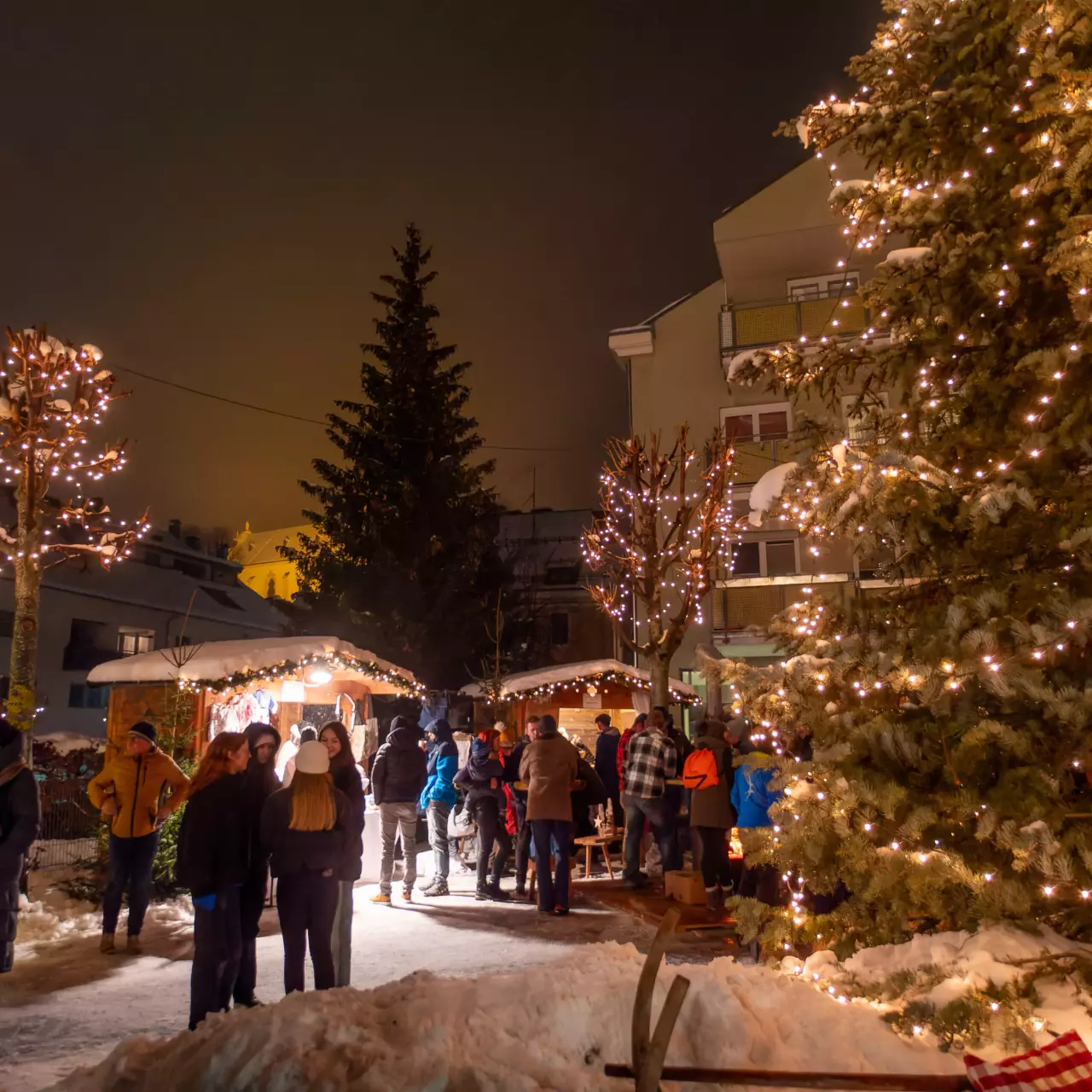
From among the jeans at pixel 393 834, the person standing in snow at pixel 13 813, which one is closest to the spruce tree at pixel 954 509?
the person standing in snow at pixel 13 813

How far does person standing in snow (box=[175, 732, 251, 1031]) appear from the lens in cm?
539

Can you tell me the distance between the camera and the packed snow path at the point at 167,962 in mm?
5438

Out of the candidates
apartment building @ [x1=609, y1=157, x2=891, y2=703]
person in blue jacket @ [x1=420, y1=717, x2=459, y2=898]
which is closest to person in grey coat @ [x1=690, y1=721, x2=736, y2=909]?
person in blue jacket @ [x1=420, y1=717, x2=459, y2=898]

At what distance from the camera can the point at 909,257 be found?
5305 millimetres

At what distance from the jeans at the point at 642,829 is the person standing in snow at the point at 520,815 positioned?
1218 millimetres

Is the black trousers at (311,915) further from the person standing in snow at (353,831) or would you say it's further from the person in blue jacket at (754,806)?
the person in blue jacket at (754,806)

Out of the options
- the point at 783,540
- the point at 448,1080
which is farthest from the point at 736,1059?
the point at 783,540

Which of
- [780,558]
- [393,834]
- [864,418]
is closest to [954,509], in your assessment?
[864,418]

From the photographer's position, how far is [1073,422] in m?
4.34

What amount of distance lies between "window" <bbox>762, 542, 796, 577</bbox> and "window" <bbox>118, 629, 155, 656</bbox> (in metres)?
21.9

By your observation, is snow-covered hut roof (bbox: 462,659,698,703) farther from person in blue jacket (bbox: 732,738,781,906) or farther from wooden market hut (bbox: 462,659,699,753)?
person in blue jacket (bbox: 732,738,781,906)

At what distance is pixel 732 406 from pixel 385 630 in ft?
38.7

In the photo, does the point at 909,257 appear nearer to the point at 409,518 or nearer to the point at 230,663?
the point at 230,663

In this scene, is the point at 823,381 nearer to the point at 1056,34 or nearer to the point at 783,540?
the point at 1056,34
